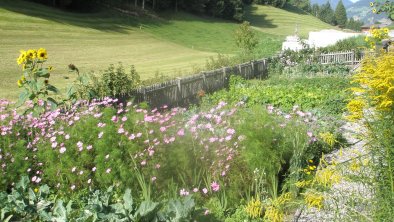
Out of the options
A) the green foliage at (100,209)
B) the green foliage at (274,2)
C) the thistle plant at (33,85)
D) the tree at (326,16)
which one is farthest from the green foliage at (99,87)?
the tree at (326,16)

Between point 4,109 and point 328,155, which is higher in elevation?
point 4,109

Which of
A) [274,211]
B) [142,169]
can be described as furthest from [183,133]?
[274,211]

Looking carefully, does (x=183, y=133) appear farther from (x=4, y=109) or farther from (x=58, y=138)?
(x=4, y=109)

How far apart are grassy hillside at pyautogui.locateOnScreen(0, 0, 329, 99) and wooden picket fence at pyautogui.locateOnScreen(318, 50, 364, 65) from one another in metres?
3.15

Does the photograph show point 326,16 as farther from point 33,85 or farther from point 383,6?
point 33,85

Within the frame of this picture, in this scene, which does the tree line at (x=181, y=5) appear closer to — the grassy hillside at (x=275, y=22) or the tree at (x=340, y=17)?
the grassy hillside at (x=275, y=22)

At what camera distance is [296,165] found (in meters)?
4.80

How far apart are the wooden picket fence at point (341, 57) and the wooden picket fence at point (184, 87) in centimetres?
652

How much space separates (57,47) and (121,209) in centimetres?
2605

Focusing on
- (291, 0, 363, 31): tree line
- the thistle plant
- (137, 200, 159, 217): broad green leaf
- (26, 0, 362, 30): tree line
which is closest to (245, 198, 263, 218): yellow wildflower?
(137, 200, 159, 217): broad green leaf

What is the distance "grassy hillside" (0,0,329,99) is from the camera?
22672 mm

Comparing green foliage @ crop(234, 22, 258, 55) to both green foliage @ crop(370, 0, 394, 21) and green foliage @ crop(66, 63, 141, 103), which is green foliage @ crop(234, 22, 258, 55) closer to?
green foliage @ crop(66, 63, 141, 103)

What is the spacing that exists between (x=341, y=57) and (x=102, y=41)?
19.2m

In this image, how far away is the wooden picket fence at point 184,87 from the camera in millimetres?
9636
